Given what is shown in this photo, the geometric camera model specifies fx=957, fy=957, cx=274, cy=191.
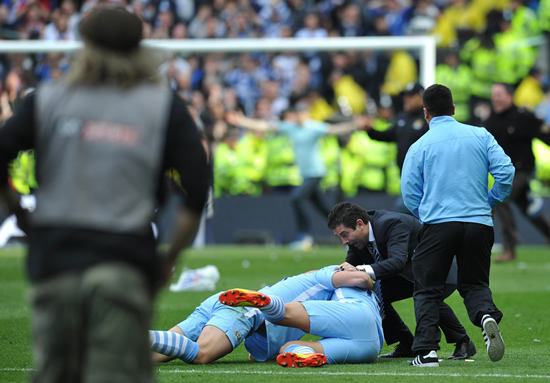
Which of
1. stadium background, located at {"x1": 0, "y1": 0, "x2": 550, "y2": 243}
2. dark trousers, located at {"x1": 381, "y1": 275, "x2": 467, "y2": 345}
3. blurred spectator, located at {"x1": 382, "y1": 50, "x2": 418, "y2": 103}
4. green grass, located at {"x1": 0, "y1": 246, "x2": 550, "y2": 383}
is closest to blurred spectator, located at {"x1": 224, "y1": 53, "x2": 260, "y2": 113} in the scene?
stadium background, located at {"x1": 0, "y1": 0, "x2": 550, "y2": 243}

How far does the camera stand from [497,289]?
37.6 ft

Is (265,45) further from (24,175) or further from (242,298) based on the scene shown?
(242,298)

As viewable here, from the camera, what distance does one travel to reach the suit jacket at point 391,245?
651 centimetres

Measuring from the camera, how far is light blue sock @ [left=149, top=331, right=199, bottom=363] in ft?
19.6

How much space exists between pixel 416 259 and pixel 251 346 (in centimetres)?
132

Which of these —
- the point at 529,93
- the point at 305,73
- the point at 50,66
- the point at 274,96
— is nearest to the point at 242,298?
the point at 50,66

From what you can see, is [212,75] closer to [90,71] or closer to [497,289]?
[497,289]

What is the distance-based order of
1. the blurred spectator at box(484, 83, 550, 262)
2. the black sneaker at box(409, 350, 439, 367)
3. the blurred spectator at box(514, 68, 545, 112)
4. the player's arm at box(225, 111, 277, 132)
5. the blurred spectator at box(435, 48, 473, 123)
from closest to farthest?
1. the black sneaker at box(409, 350, 439, 367)
2. the blurred spectator at box(484, 83, 550, 262)
3. the player's arm at box(225, 111, 277, 132)
4. the blurred spectator at box(514, 68, 545, 112)
5. the blurred spectator at box(435, 48, 473, 123)

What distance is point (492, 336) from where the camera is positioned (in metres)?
6.06

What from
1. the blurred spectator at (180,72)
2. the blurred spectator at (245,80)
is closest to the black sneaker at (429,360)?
the blurred spectator at (180,72)

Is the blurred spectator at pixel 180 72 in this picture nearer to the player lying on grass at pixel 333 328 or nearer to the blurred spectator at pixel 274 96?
the blurred spectator at pixel 274 96

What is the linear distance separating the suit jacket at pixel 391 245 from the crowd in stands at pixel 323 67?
11638 millimetres

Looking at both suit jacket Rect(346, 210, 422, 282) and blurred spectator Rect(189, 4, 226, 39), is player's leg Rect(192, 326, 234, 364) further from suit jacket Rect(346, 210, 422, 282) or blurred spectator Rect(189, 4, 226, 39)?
blurred spectator Rect(189, 4, 226, 39)

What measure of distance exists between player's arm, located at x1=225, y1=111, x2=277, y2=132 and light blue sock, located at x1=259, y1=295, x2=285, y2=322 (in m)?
13.4
